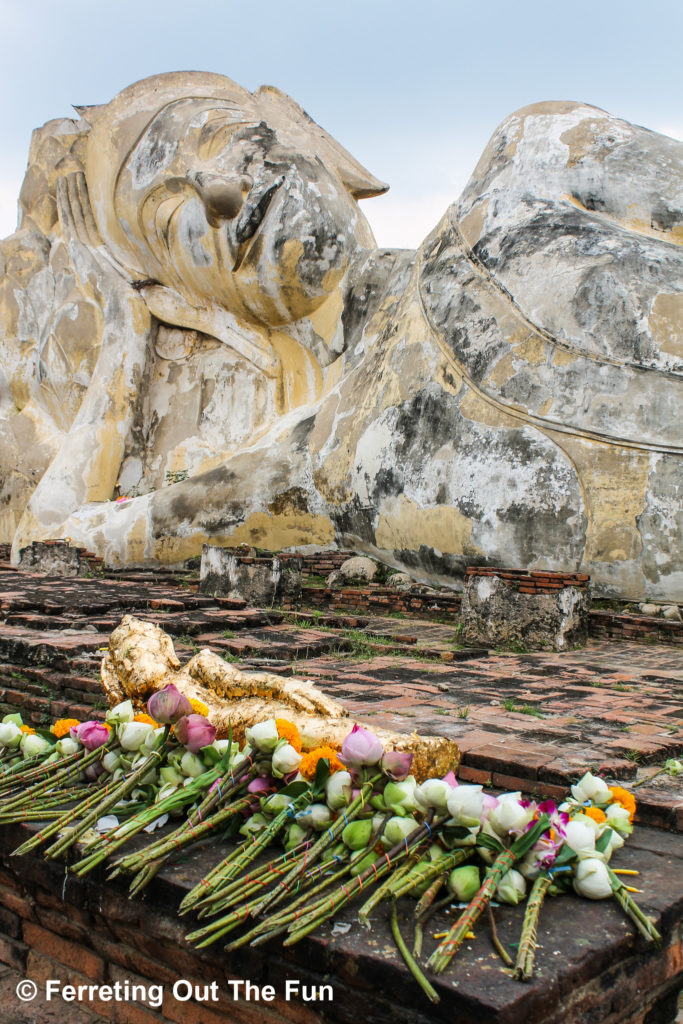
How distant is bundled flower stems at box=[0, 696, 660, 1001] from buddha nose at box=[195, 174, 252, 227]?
26.5 ft

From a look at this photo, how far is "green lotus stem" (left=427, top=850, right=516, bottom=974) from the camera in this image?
135 cm

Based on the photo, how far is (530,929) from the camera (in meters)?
1.42

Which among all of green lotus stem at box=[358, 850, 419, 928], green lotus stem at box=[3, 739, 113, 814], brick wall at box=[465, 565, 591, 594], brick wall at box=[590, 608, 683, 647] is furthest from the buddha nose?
green lotus stem at box=[358, 850, 419, 928]

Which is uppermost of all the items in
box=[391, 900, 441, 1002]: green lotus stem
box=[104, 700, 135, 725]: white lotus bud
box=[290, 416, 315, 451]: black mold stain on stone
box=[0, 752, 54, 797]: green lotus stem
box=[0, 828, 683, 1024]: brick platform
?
box=[290, 416, 315, 451]: black mold stain on stone

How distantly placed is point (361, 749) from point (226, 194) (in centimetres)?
848

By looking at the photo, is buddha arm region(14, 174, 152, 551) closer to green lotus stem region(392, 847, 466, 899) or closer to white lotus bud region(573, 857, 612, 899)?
green lotus stem region(392, 847, 466, 899)

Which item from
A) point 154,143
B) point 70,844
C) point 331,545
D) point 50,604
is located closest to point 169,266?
point 154,143

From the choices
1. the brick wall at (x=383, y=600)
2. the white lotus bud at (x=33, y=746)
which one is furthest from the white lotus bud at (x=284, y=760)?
the brick wall at (x=383, y=600)

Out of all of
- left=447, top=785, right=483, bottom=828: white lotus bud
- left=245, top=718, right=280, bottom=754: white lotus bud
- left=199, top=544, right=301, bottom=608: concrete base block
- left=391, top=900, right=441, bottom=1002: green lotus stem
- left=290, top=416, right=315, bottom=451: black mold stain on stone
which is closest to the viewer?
left=391, top=900, right=441, bottom=1002: green lotus stem

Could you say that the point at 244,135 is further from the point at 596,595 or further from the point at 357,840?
the point at 357,840

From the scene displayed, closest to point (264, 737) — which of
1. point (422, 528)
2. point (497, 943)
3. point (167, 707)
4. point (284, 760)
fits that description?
point (284, 760)

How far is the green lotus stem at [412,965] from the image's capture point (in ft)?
4.24

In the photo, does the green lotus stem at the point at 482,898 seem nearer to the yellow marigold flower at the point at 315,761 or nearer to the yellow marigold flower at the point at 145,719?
the yellow marigold flower at the point at 315,761

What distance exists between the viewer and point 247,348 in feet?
33.6
